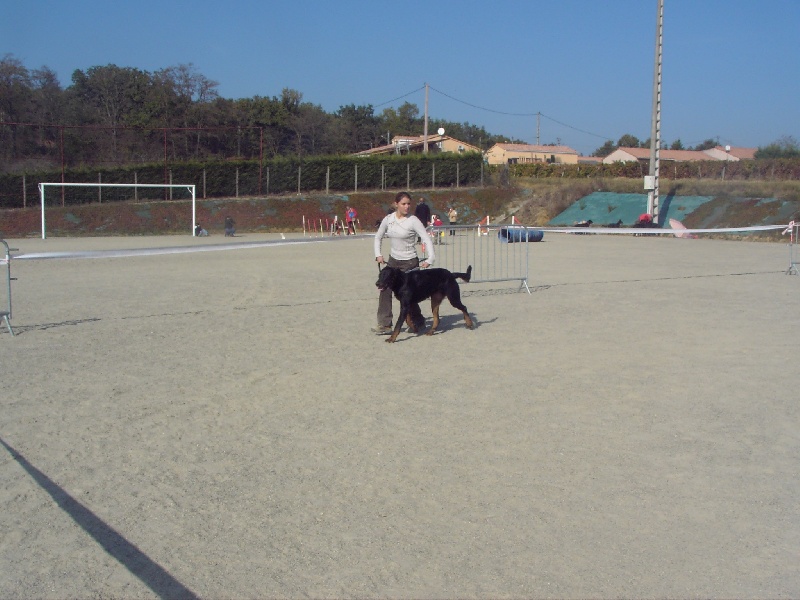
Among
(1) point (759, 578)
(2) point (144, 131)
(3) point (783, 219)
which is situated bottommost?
(1) point (759, 578)

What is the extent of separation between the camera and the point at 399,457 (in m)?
5.62

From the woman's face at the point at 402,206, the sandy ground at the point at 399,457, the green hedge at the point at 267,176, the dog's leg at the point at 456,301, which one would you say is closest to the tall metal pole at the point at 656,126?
the green hedge at the point at 267,176

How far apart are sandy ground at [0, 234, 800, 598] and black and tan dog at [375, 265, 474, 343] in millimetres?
352

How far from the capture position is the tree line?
4588 cm

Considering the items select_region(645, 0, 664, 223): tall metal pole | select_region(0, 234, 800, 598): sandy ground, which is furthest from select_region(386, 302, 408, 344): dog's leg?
select_region(645, 0, 664, 223): tall metal pole

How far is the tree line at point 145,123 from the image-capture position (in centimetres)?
4588

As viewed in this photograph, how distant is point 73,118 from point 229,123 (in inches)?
477

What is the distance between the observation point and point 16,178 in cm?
4200

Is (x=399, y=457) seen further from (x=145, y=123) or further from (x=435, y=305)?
(x=145, y=123)

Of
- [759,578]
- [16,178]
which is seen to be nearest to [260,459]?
[759,578]

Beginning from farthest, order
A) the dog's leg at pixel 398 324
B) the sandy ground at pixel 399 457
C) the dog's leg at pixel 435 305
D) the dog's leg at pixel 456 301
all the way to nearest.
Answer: the dog's leg at pixel 456 301 < the dog's leg at pixel 435 305 < the dog's leg at pixel 398 324 < the sandy ground at pixel 399 457

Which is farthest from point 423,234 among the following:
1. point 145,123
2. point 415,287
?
point 145,123

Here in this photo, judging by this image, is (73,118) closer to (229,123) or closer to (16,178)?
(229,123)

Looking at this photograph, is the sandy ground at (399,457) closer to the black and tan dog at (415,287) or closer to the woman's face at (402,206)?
the black and tan dog at (415,287)
